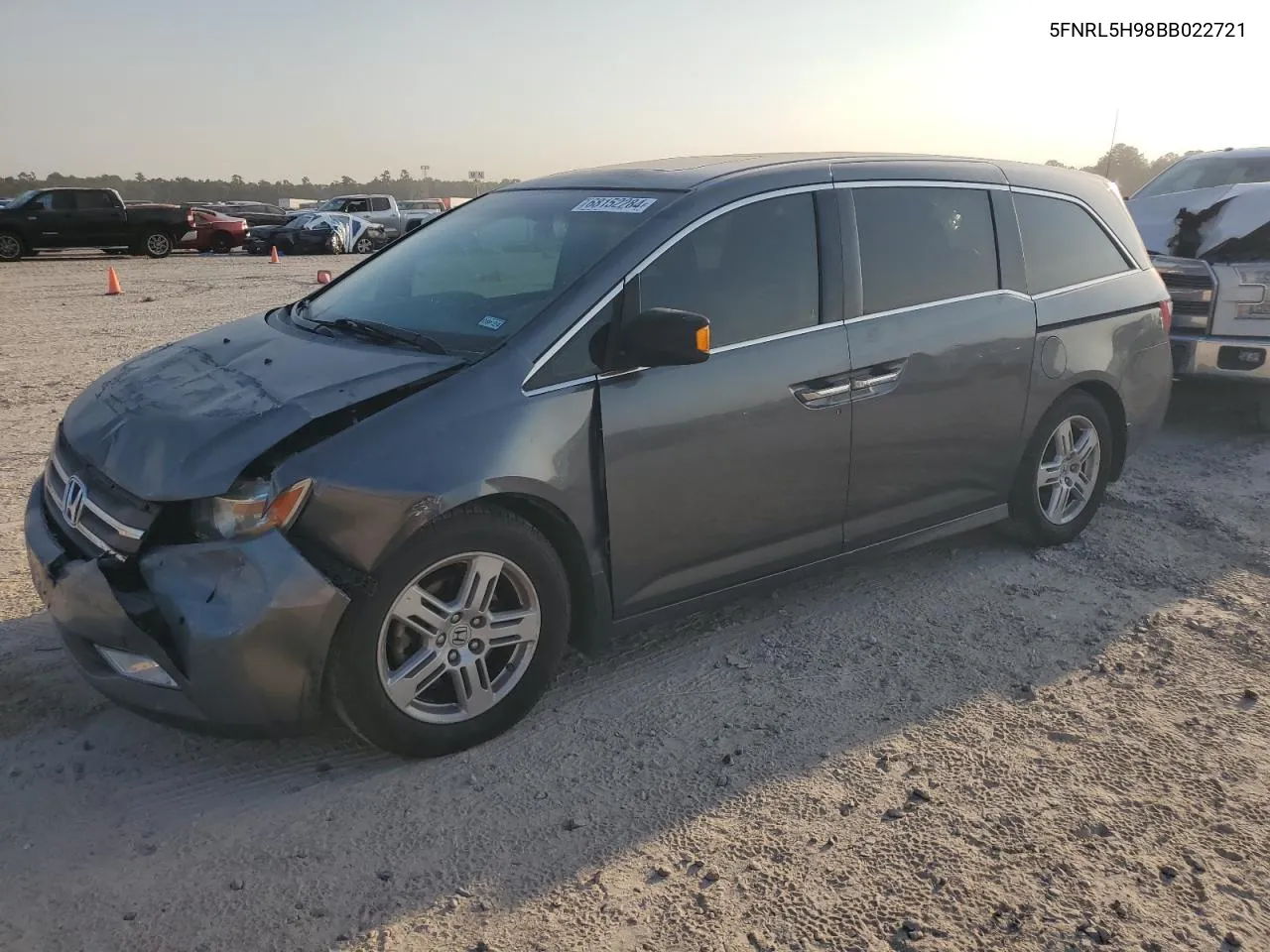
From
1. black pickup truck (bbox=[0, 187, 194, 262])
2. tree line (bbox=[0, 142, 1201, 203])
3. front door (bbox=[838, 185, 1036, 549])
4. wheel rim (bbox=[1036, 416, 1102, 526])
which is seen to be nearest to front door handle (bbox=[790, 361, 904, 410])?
front door (bbox=[838, 185, 1036, 549])

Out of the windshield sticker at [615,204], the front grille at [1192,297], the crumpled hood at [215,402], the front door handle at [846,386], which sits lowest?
the front grille at [1192,297]

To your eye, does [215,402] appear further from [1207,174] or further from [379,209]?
[379,209]

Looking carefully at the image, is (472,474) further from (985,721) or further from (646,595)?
(985,721)

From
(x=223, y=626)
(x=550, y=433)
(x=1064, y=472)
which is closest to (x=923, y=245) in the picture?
(x=1064, y=472)

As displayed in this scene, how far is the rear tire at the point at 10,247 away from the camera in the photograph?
23.2m

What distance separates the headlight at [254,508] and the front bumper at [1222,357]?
6.40 metres

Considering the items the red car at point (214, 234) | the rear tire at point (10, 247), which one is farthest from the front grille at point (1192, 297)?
the red car at point (214, 234)

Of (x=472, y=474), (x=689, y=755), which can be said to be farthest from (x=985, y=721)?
(x=472, y=474)

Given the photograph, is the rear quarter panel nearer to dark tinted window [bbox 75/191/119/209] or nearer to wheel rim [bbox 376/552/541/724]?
wheel rim [bbox 376/552/541/724]

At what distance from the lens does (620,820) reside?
9.82ft

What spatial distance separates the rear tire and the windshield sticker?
23.9 metres

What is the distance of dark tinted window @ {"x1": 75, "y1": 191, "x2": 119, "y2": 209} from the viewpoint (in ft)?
78.7

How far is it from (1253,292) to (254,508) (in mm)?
6868

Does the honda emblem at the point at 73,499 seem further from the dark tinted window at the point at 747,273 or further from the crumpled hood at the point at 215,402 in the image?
the dark tinted window at the point at 747,273
